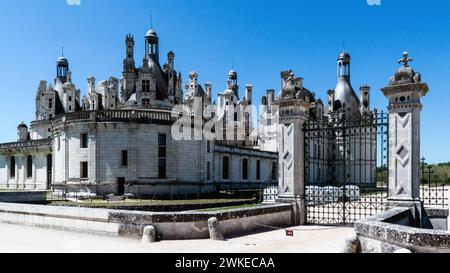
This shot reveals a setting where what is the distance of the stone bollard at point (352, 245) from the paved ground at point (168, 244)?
2.19 ft

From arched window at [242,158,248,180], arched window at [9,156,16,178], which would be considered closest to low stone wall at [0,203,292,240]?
arched window at [242,158,248,180]

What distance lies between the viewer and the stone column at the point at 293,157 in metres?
12.2

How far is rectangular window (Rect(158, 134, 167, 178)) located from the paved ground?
21700 millimetres

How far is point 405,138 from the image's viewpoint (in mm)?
10617

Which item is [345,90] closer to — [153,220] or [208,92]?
→ [208,92]

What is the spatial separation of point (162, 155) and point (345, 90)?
3434 centimetres

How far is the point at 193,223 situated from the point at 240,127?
52.0m

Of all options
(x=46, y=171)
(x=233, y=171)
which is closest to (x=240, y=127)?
(x=233, y=171)

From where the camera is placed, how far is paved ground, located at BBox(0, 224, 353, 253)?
7875 millimetres

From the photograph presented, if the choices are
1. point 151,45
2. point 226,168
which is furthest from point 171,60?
point 226,168
